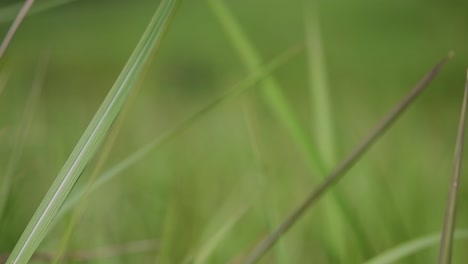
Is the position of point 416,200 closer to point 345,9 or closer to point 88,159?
point 88,159

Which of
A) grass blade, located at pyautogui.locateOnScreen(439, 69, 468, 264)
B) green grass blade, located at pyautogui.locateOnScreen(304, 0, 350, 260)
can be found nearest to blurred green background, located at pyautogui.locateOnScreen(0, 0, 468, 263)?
green grass blade, located at pyautogui.locateOnScreen(304, 0, 350, 260)

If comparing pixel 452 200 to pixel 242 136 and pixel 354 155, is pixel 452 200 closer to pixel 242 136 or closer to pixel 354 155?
pixel 354 155

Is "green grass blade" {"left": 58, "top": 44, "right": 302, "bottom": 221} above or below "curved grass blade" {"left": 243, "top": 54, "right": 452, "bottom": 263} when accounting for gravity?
above

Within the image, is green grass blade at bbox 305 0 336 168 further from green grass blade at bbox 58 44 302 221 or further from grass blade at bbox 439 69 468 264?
grass blade at bbox 439 69 468 264

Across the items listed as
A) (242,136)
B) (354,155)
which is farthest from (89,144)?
(242,136)

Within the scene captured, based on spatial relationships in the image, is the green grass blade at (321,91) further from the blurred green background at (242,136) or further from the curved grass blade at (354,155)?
the curved grass blade at (354,155)

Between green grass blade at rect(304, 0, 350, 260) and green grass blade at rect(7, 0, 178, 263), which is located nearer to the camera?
green grass blade at rect(7, 0, 178, 263)
